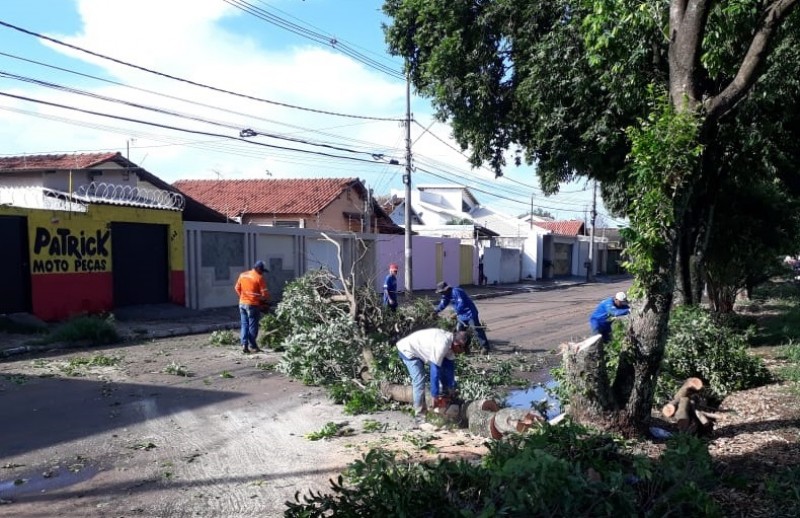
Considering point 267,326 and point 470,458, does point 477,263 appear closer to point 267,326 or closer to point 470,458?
point 267,326

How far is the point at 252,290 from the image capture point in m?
12.0

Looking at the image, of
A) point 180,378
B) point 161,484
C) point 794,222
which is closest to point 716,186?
point 794,222

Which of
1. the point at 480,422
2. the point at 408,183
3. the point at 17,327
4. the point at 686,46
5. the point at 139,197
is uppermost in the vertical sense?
the point at 408,183

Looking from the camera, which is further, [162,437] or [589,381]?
[162,437]

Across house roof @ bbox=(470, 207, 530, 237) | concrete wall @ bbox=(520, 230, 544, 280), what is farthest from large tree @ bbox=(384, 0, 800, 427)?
house roof @ bbox=(470, 207, 530, 237)

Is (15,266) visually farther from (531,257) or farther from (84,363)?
(531,257)

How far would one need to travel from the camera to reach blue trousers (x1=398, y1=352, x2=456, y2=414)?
7.43 meters

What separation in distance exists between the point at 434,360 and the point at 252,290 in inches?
221

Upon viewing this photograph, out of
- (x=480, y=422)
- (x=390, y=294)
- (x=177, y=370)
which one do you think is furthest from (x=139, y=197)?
(x=480, y=422)

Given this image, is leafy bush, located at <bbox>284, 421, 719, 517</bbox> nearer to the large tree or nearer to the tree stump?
the large tree

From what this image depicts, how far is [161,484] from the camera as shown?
17.9ft

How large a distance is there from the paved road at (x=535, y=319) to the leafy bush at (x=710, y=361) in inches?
151

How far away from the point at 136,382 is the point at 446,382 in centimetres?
474

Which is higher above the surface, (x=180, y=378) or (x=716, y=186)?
(x=716, y=186)
